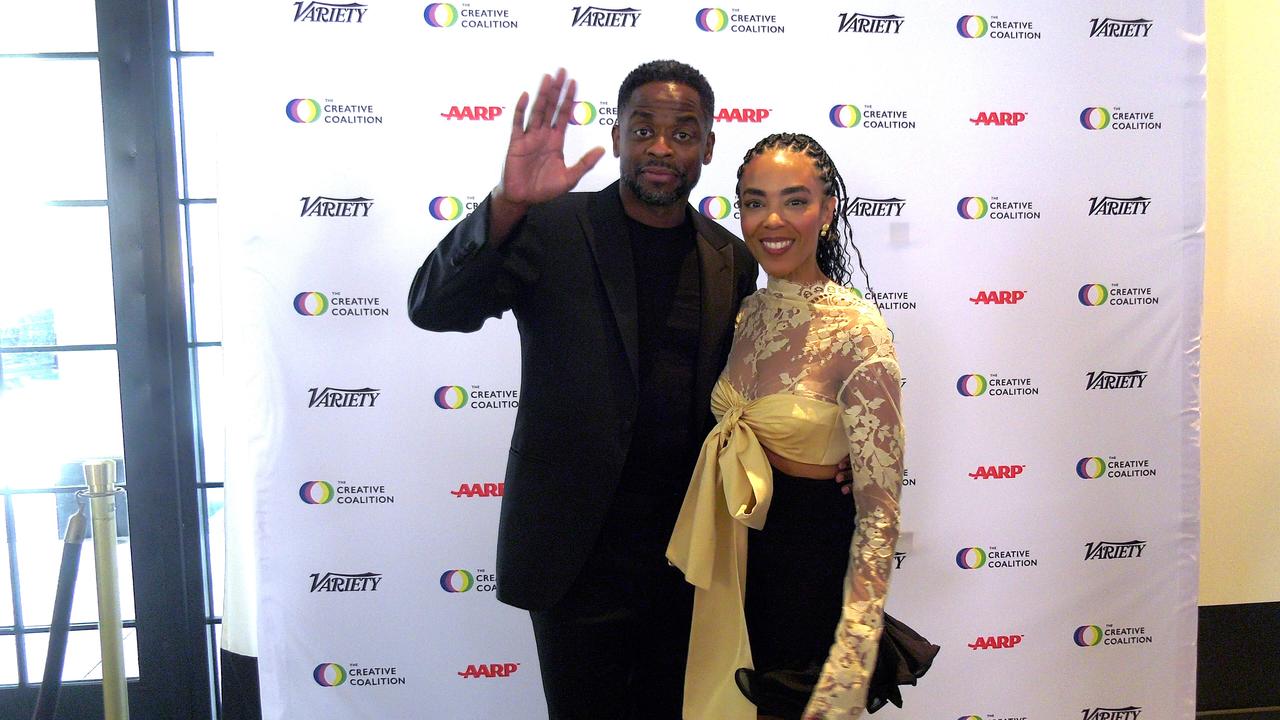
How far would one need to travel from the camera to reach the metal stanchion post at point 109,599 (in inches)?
93.0

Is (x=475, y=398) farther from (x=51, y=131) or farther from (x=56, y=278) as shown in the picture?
(x=51, y=131)

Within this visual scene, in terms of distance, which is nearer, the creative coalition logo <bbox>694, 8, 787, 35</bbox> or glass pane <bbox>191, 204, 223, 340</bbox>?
the creative coalition logo <bbox>694, 8, 787, 35</bbox>

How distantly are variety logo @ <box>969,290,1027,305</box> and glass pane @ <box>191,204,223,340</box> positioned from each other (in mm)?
2795

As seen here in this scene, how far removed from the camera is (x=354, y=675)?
9.73ft

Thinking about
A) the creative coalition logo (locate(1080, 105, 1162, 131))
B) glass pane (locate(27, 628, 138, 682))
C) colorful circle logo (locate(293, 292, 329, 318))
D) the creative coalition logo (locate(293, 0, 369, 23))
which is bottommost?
glass pane (locate(27, 628, 138, 682))

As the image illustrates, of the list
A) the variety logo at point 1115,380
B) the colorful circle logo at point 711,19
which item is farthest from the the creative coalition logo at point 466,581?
the variety logo at point 1115,380

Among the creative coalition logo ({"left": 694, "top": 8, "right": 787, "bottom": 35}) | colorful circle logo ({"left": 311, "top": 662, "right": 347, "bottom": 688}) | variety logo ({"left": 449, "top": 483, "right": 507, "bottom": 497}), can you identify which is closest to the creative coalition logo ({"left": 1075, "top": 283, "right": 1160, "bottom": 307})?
the creative coalition logo ({"left": 694, "top": 8, "right": 787, "bottom": 35})

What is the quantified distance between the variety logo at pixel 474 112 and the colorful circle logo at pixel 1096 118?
2.11 meters

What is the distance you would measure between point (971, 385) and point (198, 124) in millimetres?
3009

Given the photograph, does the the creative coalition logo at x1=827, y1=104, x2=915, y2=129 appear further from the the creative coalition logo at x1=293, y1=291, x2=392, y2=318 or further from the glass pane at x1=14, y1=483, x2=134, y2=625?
the glass pane at x1=14, y1=483, x2=134, y2=625

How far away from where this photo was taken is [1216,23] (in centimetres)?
322

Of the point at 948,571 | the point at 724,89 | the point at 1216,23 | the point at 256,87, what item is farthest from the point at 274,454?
the point at 1216,23

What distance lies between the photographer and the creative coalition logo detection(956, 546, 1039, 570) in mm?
3133

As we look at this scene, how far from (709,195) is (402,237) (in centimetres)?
107
